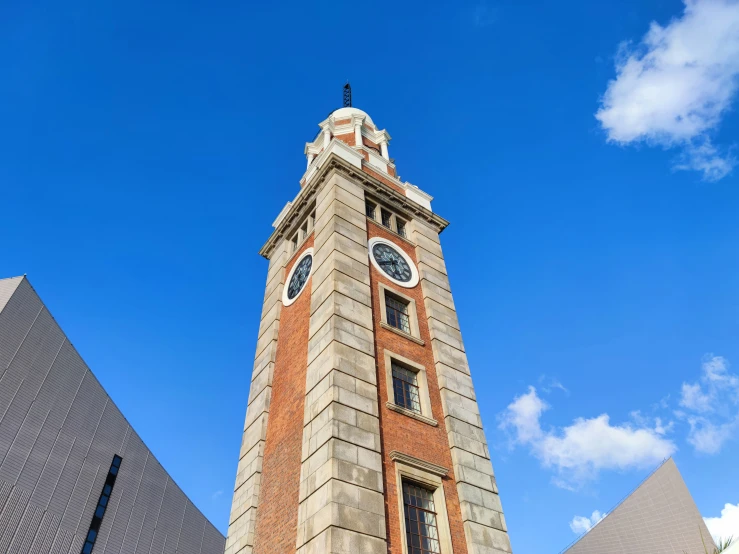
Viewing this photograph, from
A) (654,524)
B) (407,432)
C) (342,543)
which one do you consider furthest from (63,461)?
(654,524)

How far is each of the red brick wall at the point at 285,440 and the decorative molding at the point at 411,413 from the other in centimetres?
272

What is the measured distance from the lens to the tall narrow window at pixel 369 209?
2486cm

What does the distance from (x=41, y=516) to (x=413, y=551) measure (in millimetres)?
31692

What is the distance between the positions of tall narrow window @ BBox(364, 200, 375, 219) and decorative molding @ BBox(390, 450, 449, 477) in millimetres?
11699

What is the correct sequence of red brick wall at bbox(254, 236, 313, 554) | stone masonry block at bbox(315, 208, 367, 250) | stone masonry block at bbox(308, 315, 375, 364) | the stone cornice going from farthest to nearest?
the stone cornice → stone masonry block at bbox(315, 208, 367, 250) → stone masonry block at bbox(308, 315, 375, 364) → red brick wall at bbox(254, 236, 313, 554)

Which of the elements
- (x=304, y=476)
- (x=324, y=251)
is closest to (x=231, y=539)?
(x=304, y=476)

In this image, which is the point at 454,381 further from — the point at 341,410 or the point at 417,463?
the point at 341,410

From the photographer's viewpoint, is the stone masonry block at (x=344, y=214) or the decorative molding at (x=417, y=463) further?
the stone masonry block at (x=344, y=214)

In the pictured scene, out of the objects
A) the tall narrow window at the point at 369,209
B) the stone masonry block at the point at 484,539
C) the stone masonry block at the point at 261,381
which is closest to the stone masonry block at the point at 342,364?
the stone masonry block at the point at 261,381

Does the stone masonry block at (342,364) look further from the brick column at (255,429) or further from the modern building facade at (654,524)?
the modern building facade at (654,524)

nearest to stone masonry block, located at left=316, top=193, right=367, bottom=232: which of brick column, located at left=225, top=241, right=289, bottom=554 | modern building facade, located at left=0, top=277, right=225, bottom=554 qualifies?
brick column, located at left=225, top=241, right=289, bottom=554

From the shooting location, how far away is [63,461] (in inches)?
1529

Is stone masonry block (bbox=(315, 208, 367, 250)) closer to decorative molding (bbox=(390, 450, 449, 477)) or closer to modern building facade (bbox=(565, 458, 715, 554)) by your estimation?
decorative molding (bbox=(390, 450, 449, 477))

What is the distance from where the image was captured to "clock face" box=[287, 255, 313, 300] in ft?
74.0
